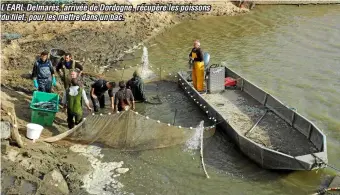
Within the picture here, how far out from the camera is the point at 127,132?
10.5 metres

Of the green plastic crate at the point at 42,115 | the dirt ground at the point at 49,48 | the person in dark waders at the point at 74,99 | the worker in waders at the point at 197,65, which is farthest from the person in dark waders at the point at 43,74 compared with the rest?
the worker in waders at the point at 197,65

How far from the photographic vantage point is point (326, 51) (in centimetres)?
2008

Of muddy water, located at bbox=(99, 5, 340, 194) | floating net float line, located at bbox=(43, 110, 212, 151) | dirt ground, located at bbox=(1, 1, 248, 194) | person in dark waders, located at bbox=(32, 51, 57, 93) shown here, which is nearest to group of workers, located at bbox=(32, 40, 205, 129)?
person in dark waders, located at bbox=(32, 51, 57, 93)

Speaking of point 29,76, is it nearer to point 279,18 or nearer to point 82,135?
point 82,135

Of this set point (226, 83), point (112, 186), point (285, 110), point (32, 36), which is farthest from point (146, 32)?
point (112, 186)

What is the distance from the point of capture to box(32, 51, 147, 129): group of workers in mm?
10664

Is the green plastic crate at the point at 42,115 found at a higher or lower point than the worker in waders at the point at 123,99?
lower

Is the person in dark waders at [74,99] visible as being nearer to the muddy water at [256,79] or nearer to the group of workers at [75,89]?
the group of workers at [75,89]

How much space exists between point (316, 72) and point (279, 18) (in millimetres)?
9636

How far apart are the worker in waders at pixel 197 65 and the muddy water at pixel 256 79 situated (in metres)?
0.81

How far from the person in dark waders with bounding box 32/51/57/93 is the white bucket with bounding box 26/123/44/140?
6.67 ft

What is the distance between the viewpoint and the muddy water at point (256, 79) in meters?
10.0

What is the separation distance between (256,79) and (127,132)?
8.10 meters

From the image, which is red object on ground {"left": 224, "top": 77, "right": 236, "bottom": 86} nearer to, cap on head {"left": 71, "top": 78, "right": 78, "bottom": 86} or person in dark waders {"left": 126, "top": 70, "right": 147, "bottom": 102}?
person in dark waders {"left": 126, "top": 70, "right": 147, "bottom": 102}
